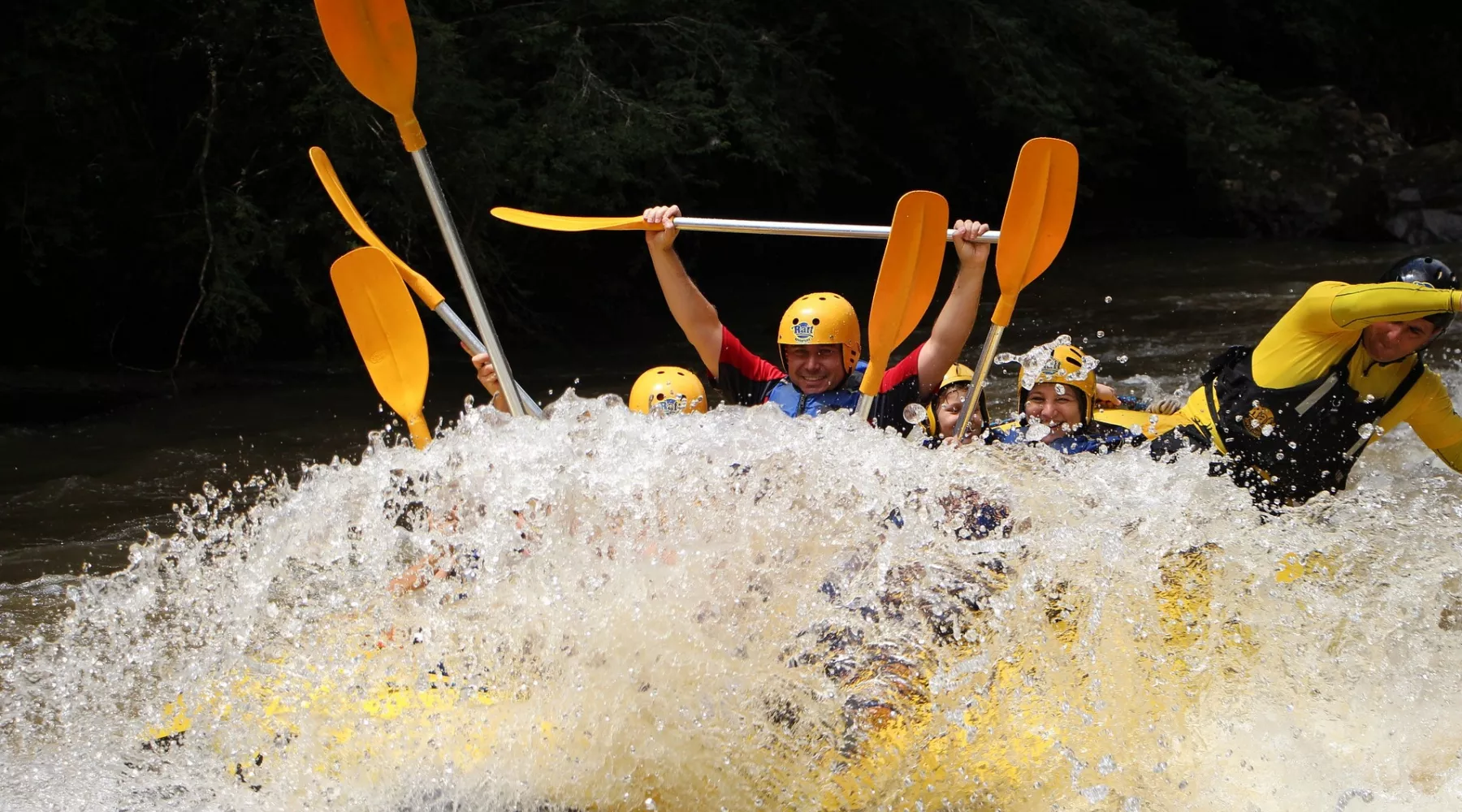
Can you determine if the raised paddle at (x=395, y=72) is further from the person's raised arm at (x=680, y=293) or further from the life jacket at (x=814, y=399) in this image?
the life jacket at (x=814, y=399)

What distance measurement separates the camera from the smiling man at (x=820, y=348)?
13.0ft

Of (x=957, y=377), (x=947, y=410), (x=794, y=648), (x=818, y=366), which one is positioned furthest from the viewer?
(x=957, y=377)

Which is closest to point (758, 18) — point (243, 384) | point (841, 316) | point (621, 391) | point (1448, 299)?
point (621, 391)

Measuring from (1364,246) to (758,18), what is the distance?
556cm

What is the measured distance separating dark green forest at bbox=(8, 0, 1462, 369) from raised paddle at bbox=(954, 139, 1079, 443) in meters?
4.19

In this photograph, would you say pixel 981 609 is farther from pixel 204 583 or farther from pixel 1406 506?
pixel 204 583

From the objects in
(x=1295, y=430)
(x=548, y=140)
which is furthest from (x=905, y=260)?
(x=548, y=140)

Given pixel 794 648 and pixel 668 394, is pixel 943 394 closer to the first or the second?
pixel 668 394

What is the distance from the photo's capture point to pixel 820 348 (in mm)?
4105

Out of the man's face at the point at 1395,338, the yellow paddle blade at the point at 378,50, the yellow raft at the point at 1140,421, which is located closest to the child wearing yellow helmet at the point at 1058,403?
the yellow raft at the point at 1140,421

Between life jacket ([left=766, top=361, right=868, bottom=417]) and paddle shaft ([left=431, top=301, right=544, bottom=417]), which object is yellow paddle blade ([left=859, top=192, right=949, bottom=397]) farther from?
paddle shaft ([left=431, top=301, right=544, bottom=417])

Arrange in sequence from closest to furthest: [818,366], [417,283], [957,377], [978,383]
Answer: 1. [978,383]
2. [818,366]
3. [417,283]
4. [957,377]

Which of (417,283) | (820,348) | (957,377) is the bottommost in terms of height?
(957,377)

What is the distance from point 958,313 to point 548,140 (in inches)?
180
